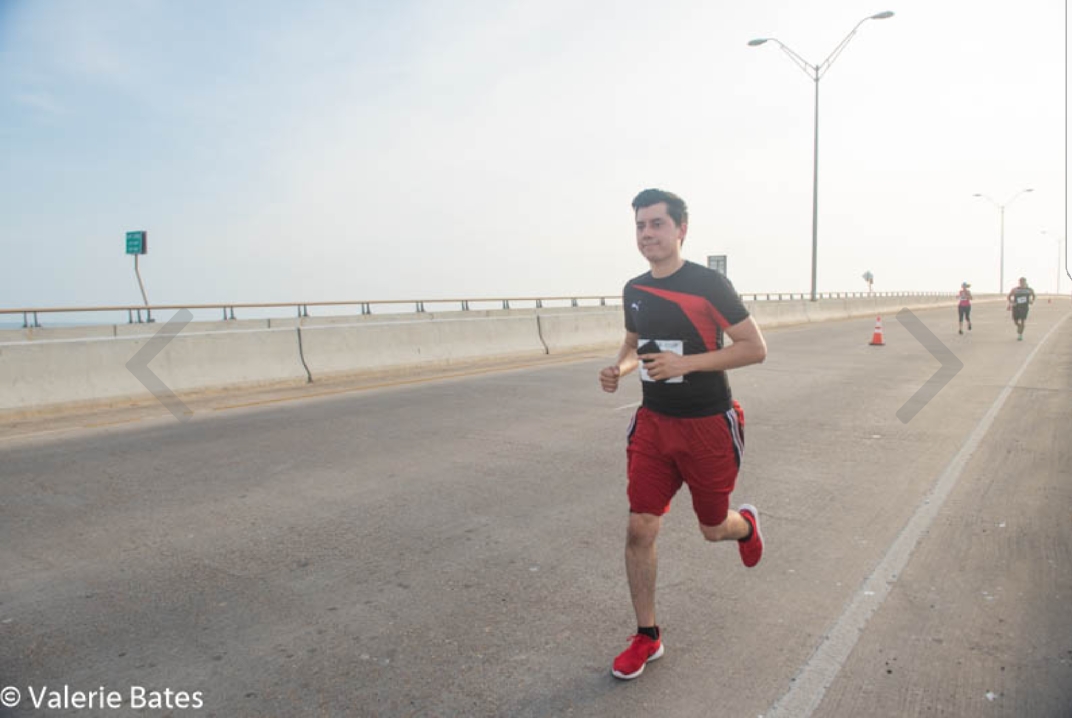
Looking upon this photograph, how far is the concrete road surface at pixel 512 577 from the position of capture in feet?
10.4

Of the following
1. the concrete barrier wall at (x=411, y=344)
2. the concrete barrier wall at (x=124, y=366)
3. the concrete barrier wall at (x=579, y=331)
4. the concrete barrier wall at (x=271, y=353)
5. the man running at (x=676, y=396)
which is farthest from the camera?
the concrete barrier wall at (x=579, y=331)

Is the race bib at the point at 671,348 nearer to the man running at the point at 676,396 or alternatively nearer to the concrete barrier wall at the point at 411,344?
the man running at the point at 676,396

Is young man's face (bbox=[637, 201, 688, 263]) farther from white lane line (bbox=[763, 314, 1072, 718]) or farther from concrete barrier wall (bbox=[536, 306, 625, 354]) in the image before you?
concrete barrier wall (bbox=[536, 306, 625, 354])

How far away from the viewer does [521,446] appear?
7.93 m

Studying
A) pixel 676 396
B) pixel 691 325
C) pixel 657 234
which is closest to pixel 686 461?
pixel 676 396

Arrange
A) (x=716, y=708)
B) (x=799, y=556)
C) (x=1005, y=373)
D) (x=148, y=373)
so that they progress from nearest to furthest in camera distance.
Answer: (x=716, y=708)
(x=799, y=556)
(x=148, y=373)
(x=1005, y=373)

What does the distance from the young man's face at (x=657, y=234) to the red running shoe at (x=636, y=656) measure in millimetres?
1647

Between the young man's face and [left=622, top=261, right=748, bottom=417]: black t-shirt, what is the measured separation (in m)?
0.11

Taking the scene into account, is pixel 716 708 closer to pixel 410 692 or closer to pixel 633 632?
pixel 633 632

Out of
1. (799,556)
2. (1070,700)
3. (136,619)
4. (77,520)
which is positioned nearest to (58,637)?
(136,619)

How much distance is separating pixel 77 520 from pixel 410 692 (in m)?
3.71

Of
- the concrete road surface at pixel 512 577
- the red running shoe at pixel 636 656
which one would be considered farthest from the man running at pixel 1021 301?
the red running shoe at pixel 636 656

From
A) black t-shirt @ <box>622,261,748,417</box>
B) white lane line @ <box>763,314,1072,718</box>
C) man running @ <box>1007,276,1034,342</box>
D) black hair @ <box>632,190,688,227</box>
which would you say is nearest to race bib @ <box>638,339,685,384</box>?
black t-shirt @ <box>622,261,748,417</box>

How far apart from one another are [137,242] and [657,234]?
986 inches
